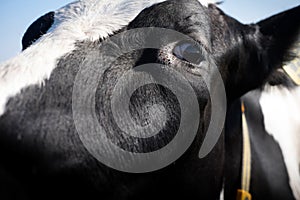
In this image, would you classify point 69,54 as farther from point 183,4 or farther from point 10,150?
point 183,4

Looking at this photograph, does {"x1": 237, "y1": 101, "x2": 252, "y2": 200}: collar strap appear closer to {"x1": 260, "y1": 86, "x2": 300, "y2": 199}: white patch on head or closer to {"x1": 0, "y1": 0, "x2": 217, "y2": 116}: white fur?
{"x1": 260, "y1": 86, "x2": 300, "y2": 199}: white patch on head

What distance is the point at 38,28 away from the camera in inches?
95.2

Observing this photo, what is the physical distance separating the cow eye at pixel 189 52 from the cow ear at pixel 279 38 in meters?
0.68

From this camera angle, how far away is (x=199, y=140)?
2020 millimetres

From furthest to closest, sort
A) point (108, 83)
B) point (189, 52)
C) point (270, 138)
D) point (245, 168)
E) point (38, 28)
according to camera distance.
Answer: point (270, 138), point (245, 168), point (38, 28), point (189, 52), point (108, 83)

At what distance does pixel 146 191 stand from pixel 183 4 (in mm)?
928

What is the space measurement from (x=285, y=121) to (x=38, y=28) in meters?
1.84

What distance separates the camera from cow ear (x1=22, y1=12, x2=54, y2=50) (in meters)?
2.21

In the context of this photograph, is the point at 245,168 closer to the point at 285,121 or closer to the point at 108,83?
the point at 285,121

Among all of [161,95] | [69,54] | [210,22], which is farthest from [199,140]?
[69,54]

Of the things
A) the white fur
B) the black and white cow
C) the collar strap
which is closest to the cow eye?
the black and white cow

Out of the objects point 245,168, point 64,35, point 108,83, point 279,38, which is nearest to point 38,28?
point 64,35

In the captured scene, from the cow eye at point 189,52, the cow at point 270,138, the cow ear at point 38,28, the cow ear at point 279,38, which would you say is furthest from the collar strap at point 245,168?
the cow ear at point 38,28

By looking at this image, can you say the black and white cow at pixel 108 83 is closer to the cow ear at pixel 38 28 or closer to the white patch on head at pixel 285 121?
the cow ear at pixel 38 28
